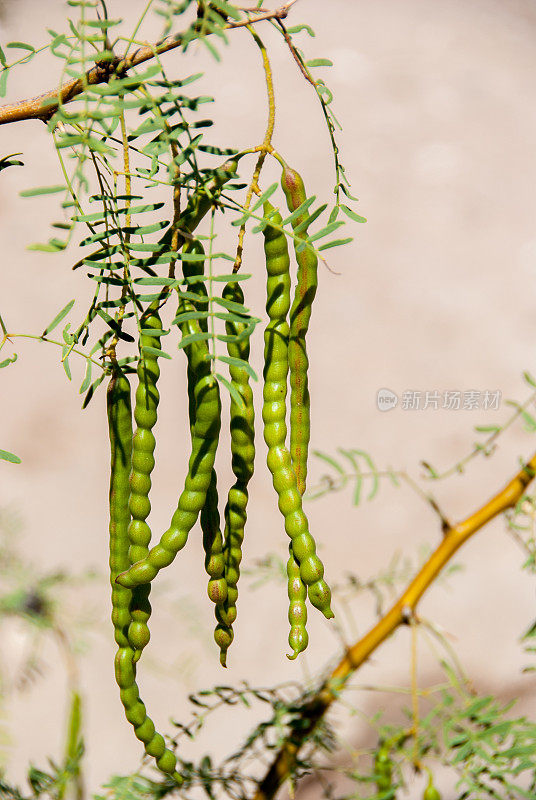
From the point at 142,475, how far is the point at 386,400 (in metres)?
1.05

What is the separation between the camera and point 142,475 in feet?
0.97

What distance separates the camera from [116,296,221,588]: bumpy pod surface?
0.90ft

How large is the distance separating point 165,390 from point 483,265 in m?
0.57

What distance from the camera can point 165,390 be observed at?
53.4 inches

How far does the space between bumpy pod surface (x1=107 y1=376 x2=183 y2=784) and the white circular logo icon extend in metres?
1.03

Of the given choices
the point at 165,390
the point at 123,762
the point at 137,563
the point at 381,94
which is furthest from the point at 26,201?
the point at 137,563

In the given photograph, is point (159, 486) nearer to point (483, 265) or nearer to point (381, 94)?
point (483, 265)

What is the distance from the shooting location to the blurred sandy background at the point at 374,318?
3.91 feet

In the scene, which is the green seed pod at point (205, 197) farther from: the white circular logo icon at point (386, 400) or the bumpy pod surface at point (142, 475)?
the white circular logo icon at point (386, 400)

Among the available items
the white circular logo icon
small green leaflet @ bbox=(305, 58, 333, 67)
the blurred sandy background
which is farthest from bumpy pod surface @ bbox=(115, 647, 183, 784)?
the white circular logo icon

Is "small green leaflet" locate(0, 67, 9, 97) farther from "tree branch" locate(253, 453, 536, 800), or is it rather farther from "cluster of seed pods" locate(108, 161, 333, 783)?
"tree branch" locate(253, 453, 536, 800)

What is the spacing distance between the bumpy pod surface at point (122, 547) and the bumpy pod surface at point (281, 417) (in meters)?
0.05

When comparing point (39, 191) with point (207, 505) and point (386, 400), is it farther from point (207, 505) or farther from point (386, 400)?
point (386, 400)

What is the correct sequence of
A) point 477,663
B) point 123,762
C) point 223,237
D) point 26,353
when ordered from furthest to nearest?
point 223,237 < point 26,353 < point 477,663 < point 123,762
